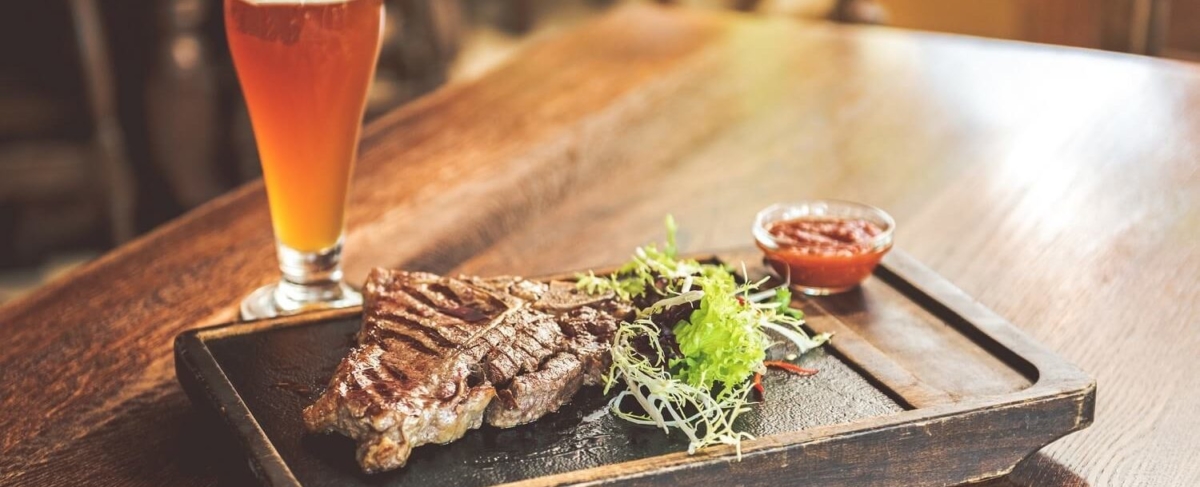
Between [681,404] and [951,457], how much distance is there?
312 millimetres

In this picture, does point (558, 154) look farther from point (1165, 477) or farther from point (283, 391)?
point (1165, 477)

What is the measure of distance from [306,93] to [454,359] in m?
0.56

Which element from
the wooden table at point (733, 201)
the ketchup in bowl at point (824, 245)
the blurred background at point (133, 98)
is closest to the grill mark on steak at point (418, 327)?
the wooden table at point (733, 201)

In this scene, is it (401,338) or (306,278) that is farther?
(306,278)

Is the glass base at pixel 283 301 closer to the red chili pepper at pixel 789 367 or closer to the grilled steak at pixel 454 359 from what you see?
the grilled steak at pixel 454 359

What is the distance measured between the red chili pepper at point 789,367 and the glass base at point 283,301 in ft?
2.07

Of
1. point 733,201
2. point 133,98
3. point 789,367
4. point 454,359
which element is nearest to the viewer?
point 454,359

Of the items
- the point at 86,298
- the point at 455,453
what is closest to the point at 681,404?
the point at 455,453

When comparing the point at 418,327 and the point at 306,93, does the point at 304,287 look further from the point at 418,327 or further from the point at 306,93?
the point at 418,327

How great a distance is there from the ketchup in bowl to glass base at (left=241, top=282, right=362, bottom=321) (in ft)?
2.05

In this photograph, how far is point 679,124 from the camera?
2.92 m

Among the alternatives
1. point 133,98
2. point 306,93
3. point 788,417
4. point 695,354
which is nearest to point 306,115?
point 306,93

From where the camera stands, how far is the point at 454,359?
4.70 ft

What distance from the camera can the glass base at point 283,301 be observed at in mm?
1870
